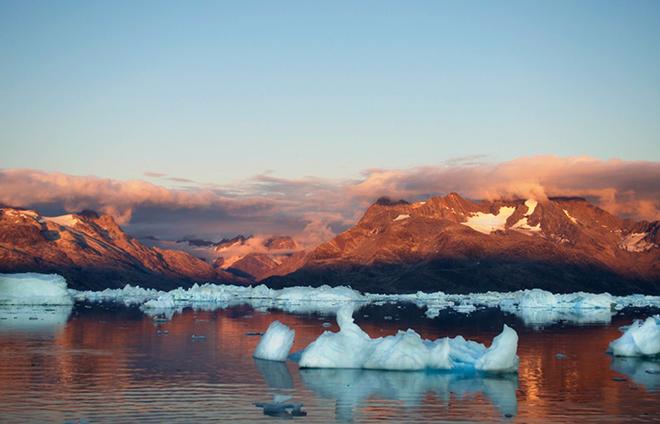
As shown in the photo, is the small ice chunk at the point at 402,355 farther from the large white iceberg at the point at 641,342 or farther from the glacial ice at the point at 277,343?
the large white iceberg at the point at 641,342

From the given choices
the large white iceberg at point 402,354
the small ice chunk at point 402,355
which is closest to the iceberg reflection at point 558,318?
the large white iceberg at point 402,354

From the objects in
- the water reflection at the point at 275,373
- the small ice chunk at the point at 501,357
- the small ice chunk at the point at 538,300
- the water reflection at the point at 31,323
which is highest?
the small ice chunk at the point at 501,357

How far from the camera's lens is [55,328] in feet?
258

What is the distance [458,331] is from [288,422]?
5100 centimetres

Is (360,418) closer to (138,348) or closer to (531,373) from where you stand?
(531,373)

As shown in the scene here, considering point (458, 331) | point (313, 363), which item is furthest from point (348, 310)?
point (458, 331)

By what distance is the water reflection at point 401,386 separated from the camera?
3669 cm

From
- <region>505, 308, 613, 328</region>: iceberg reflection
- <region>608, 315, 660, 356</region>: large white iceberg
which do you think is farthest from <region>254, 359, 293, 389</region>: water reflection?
<region>505, 308, 613, 328</region>: iceberg reflection

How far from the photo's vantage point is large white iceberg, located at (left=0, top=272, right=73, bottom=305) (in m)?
141

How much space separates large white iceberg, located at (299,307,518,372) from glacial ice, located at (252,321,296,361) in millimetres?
3303

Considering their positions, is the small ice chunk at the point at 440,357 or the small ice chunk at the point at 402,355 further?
the small ice chunk at the point at 440,357

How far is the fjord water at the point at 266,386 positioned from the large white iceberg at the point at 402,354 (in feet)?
2.45

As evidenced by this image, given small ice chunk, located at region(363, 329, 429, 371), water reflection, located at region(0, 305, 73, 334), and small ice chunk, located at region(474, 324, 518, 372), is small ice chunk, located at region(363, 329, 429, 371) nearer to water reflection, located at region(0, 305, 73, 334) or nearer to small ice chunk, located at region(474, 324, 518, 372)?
small ice chunk, located at region(474, 324, 518, 372)

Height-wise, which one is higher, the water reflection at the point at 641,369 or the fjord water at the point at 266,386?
the fjord water at the point at 266,386
